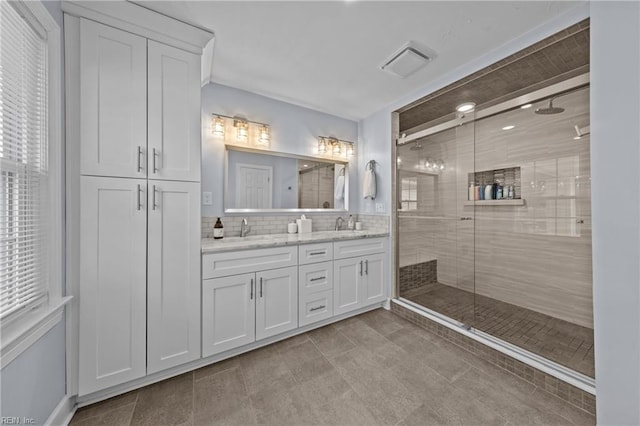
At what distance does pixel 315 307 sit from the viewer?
7.57 ft

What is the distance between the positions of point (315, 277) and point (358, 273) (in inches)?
21.6

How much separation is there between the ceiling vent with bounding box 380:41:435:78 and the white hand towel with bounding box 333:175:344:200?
4.49ft

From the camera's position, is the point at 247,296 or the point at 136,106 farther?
the point at 247,296

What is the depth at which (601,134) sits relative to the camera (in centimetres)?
117

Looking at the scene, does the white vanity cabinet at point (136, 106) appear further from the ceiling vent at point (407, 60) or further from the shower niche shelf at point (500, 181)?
the shower niche shelf at point (500, 181)

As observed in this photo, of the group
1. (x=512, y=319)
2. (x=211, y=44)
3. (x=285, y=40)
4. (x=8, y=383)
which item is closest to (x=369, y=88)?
(x=285, y=40)

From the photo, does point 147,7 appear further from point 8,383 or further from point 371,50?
point 8,383

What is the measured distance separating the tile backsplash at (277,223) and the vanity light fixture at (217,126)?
Result: 833mm

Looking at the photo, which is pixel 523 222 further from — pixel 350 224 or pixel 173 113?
pixel 173 113

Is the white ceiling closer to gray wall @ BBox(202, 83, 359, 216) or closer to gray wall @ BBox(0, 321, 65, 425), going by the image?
gray wall @ BBox(202, 83, 359, 216)

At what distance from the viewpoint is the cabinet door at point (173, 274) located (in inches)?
63.0

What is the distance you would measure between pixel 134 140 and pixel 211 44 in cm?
93

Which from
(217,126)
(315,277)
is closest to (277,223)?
(315,277)

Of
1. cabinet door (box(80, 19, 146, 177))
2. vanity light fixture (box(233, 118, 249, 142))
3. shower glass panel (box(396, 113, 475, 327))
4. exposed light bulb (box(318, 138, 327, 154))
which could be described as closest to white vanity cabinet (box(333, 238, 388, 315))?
shower glass panel (box(396, 113, 475, 327))
